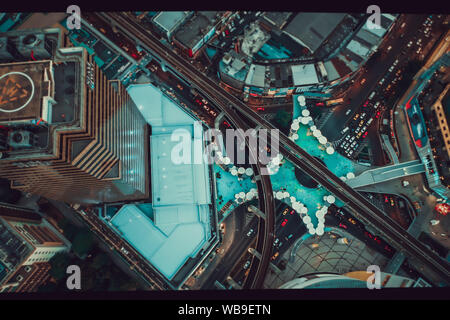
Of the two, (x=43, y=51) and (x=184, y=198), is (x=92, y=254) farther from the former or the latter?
(x=43, y=51)

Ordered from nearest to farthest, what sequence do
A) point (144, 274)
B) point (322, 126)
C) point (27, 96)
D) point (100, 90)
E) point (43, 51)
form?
1. point (27, 96)
2. point (43, 51)
3. point (100, 90)
4. point (144, 274)
5. point (322, 126)

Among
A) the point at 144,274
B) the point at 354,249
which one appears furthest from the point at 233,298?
the point at 354,249

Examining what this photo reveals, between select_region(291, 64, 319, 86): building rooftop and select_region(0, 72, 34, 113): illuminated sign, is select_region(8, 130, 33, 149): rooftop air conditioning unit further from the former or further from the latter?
select_region(291, 64, 319, 86): building rooftop

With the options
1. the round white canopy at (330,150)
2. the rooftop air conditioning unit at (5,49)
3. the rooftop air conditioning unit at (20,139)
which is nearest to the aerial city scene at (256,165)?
the round white canopy at (330,150)

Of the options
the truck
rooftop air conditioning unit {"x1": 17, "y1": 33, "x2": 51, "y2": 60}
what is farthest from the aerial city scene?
rooftop air conditioning unit {"x1": 17, "y1": 33, "x2": 51, "y2": 60}

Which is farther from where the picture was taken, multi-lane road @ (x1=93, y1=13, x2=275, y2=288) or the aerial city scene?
multi-lane road @ (x1=93, y1=13, x2=275, y2=288)
